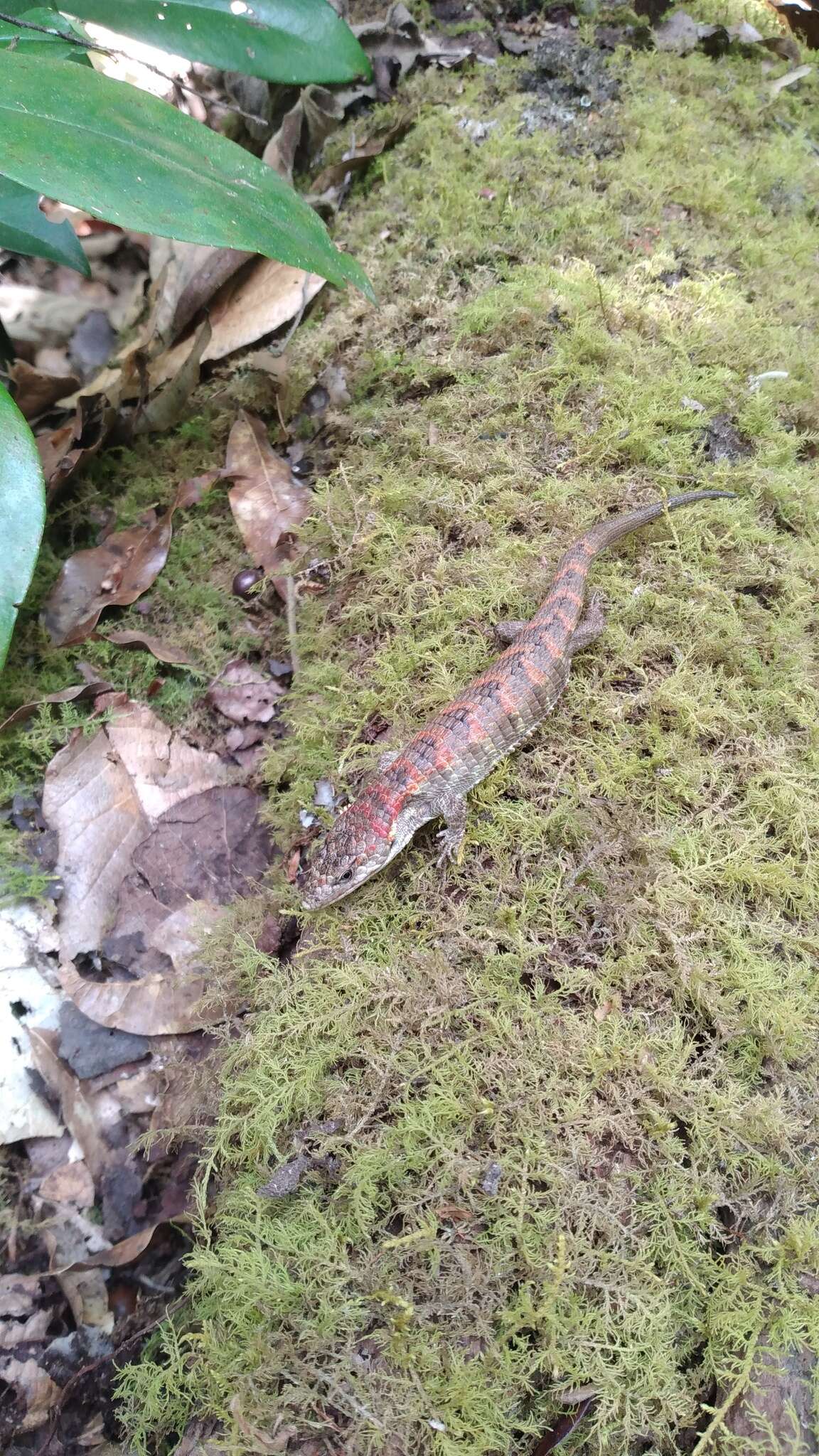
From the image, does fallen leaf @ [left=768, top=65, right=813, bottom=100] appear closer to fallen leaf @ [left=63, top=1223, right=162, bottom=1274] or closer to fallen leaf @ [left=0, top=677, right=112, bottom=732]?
fallen leaf @ [left=0, top=677, right=112, bottom=732]

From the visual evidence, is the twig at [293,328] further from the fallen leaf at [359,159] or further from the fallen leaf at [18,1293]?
the fallen leaf at [18,1293]

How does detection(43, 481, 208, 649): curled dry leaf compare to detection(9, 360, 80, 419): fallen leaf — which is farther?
detection(9, 360, 80, 419): fallen leaf

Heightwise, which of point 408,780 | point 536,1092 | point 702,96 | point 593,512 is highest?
point 702,96

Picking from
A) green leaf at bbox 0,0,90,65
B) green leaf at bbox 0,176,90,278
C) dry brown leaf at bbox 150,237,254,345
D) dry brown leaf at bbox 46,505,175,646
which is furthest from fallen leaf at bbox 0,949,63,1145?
green leaf at bbox 0,0,90,65

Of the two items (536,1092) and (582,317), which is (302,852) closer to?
(536,1092)

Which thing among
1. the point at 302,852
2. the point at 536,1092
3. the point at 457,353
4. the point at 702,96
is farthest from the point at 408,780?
the point at 702,96

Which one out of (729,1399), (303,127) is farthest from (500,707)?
(303,127)
